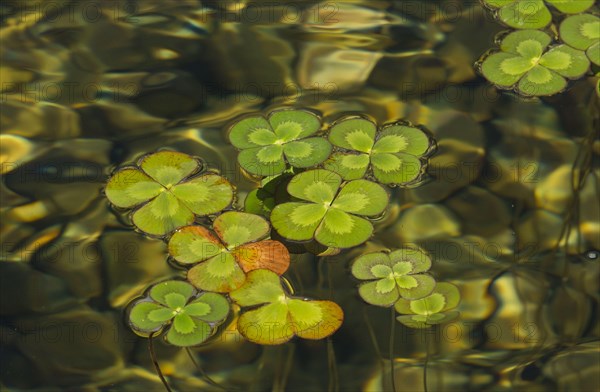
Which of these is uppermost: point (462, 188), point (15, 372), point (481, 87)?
point (481, 87)

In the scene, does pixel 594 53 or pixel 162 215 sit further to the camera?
pixel 594 53

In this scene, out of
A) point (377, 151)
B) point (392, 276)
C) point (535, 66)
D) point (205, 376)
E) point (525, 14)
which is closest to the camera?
point (205, 376)

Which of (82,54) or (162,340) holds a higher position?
(82,54)

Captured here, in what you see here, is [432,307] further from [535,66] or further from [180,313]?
[535,66]

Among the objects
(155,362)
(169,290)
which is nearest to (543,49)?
(169,290)

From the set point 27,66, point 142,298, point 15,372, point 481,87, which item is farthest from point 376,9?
point 15,372

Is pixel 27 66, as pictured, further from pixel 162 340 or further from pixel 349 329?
pixel 349 329
